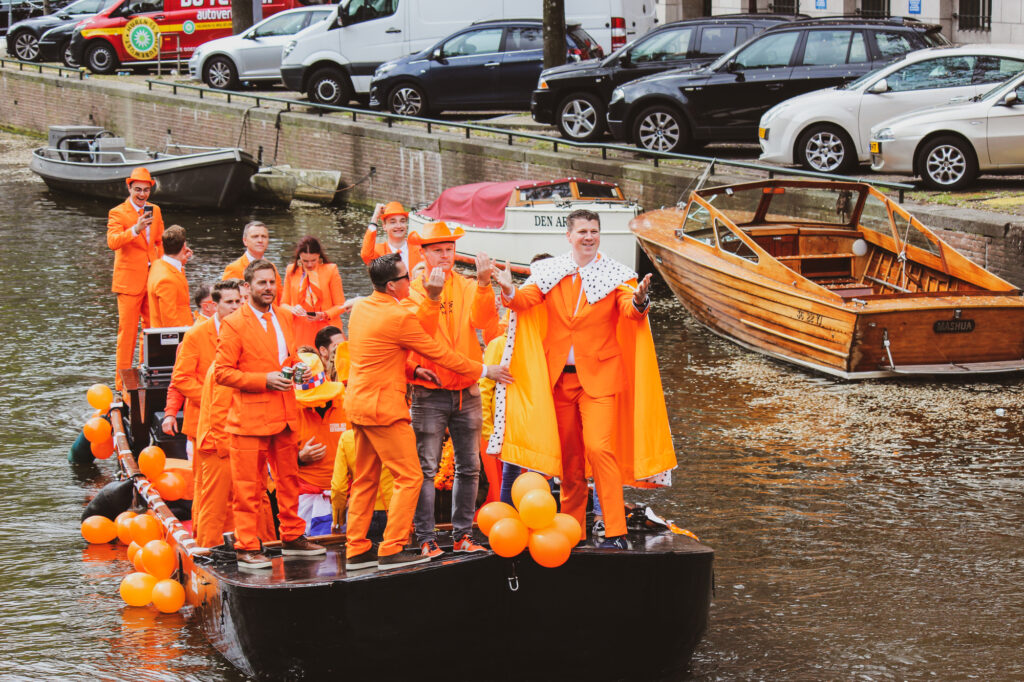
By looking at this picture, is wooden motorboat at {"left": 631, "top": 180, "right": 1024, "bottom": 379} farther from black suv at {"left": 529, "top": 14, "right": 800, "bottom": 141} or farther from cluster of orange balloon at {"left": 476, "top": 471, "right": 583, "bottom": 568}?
cluster of orange balloon at {"left": 476, "top": 471, "right": 583, "bottom": 568}

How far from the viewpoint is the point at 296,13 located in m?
28.3

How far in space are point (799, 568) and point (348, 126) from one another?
16968mm

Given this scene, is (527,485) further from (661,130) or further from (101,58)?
(101,58)

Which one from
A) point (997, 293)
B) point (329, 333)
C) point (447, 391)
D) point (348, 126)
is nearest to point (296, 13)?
point (348, 126)

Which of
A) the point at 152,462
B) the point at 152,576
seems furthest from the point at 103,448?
the point at 152,576

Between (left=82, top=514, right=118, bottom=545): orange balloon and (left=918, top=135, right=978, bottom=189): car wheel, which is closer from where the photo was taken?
(left=82, top=514, right=118, bottom=545): orange balloon

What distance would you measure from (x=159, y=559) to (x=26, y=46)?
105ft

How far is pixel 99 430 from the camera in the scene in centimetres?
1080

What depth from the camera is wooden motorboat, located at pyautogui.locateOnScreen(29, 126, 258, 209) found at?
2428 centimetres

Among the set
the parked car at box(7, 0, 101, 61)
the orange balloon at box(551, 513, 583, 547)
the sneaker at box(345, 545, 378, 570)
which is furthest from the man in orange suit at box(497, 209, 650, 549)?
the parked car at box(7, 0, 101, 61)

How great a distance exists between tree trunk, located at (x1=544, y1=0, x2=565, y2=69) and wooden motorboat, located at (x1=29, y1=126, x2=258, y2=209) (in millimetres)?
5737

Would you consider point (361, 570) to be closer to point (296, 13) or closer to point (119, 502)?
point (119, 502)

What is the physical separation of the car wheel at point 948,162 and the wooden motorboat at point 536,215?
11.4ft

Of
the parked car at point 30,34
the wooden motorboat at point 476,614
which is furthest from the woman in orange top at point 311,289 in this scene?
the parked car at point 30,34
